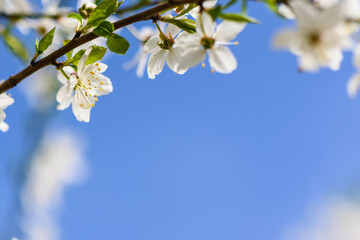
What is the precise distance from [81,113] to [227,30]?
469 mm

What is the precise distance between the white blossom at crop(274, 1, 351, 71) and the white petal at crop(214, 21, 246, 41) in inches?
5.4

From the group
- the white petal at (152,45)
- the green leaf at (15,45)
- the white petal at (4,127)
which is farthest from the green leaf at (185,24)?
the green leaf at (15,45)

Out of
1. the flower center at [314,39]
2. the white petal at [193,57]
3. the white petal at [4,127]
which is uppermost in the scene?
the white petal at [4,127]

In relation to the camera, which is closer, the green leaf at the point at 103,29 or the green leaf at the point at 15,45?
the green leaf at the point at 103,29

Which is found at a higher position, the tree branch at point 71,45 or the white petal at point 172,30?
the white petal at point 172,30

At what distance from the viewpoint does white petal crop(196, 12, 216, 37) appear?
31.0 inches

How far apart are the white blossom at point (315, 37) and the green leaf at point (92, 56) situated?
16.6 inches

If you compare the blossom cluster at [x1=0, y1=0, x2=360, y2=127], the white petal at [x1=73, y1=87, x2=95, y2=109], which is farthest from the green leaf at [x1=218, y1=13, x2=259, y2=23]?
the white petal at [x1=73, y1=87, x2=95, y2=109]

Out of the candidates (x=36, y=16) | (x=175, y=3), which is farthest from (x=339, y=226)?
(x=175, y=3)

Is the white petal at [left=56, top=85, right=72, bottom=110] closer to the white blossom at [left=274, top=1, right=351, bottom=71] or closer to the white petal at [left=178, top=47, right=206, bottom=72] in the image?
the white petal at [left=178, top=47, right=206, bottom=72]

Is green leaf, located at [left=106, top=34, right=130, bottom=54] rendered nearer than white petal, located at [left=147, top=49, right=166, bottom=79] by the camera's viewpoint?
Yes

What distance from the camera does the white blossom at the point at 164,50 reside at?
96 centimetres

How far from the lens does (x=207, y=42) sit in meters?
0.85

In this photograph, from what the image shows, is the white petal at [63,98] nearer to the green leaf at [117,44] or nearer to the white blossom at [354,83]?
the green leaf at [117,44]
